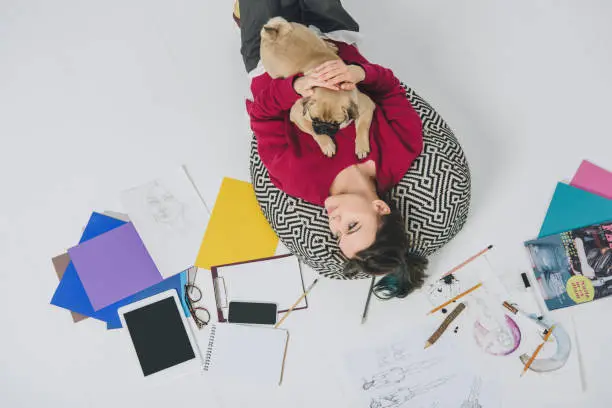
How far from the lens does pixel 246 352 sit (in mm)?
1396

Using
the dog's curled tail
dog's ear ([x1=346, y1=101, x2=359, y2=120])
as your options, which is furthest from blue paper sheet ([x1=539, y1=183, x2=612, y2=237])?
the dog's curled tail

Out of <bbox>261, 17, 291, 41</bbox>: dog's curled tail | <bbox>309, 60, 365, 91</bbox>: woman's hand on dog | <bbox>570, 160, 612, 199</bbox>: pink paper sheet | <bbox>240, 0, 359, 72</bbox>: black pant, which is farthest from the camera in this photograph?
<bbox>570, 160, 612, 199</bbox>: pink paper sheet

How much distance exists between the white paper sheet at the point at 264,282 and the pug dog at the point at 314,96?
0.42m

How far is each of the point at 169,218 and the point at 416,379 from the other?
92 centimetres

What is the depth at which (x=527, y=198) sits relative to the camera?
1438 millimetres

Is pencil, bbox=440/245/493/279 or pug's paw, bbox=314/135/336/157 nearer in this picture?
pug's paw, bbox=314/135/336/157

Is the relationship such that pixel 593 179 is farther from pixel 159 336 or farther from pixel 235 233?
pixel 159 336

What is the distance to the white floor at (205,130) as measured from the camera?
141 centimetres

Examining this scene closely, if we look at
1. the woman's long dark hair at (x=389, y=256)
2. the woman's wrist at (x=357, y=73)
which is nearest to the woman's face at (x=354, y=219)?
the woman's long dark hair at (x=389, y=256)

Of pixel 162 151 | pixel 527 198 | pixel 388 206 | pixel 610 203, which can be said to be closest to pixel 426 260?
pixel 388 206

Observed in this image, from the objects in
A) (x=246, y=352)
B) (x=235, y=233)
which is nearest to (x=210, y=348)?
(x=246, y=352)

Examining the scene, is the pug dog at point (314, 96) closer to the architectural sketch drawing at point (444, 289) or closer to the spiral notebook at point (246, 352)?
the architectural sketch drawing at point (444, 289)

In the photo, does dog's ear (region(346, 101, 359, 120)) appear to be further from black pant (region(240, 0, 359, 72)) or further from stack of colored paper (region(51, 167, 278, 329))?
stack of colored paper (region(51, 167, 278, 329))

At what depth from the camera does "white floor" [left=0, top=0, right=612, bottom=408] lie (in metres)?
1.41
